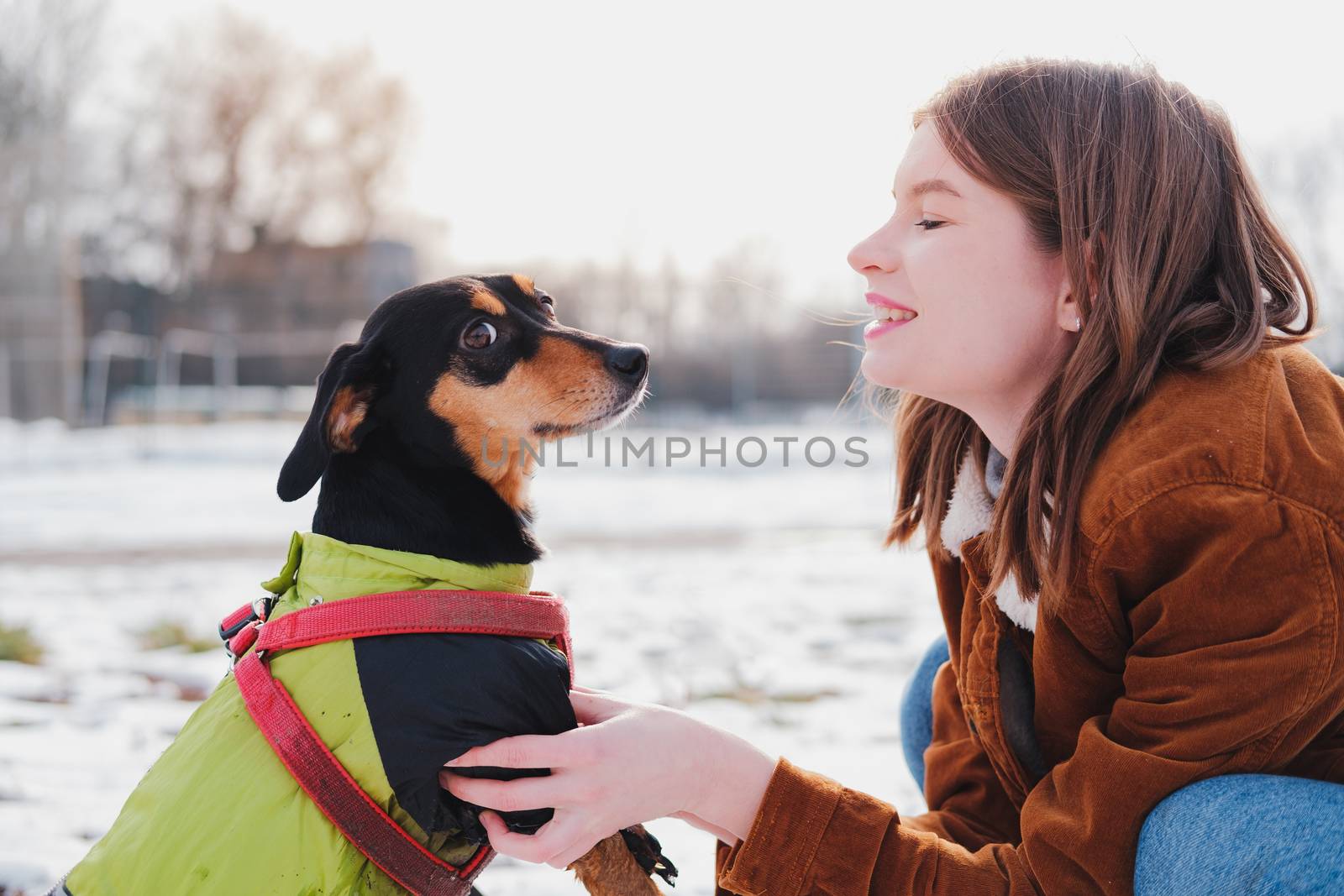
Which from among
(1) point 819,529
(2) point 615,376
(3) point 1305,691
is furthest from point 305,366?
(3) point 1305,691

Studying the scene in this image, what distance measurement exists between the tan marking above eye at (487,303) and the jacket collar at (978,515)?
1145 millimetres

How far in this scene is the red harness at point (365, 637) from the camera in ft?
4.79

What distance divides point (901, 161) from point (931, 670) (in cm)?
127

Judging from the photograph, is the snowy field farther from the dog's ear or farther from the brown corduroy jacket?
the dog's ear

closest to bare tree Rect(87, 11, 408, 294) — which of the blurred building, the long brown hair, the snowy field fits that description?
the blurred building

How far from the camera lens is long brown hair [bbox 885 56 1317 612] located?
1.53 meters

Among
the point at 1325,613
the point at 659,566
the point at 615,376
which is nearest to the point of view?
the point at 1325,613

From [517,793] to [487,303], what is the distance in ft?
3.98

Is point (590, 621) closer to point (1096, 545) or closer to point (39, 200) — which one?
point (1096, 545)

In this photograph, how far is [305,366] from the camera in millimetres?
21844

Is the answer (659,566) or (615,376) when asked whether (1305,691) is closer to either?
(615,376)

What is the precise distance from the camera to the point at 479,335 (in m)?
2.23

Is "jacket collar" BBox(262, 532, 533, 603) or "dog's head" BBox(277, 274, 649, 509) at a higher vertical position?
"dog's head" BBox(277, 274, 649, 509)

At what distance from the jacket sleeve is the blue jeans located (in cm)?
4
